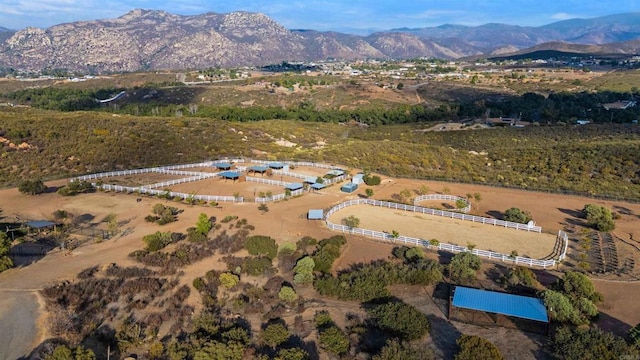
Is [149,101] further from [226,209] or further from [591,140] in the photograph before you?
[591,140]

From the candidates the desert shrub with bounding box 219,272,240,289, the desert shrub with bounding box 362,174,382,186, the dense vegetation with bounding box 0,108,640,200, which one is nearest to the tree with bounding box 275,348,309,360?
the desert shrub with bounding box 219,272,240,289

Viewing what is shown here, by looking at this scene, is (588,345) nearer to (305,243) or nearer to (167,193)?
(305,243)

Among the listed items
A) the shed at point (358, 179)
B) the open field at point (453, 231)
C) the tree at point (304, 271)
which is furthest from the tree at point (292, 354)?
the shed at point (358, 179)

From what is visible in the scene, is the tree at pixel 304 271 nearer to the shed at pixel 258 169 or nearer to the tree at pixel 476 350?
the tree at pixel 476 350

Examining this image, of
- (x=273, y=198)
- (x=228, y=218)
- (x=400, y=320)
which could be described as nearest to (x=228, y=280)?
(x=400, y=320)

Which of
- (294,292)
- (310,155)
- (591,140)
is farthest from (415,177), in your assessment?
(591,140)

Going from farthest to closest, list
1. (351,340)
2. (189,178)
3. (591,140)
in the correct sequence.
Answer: (591,140) < (189,178) < (351,340)
